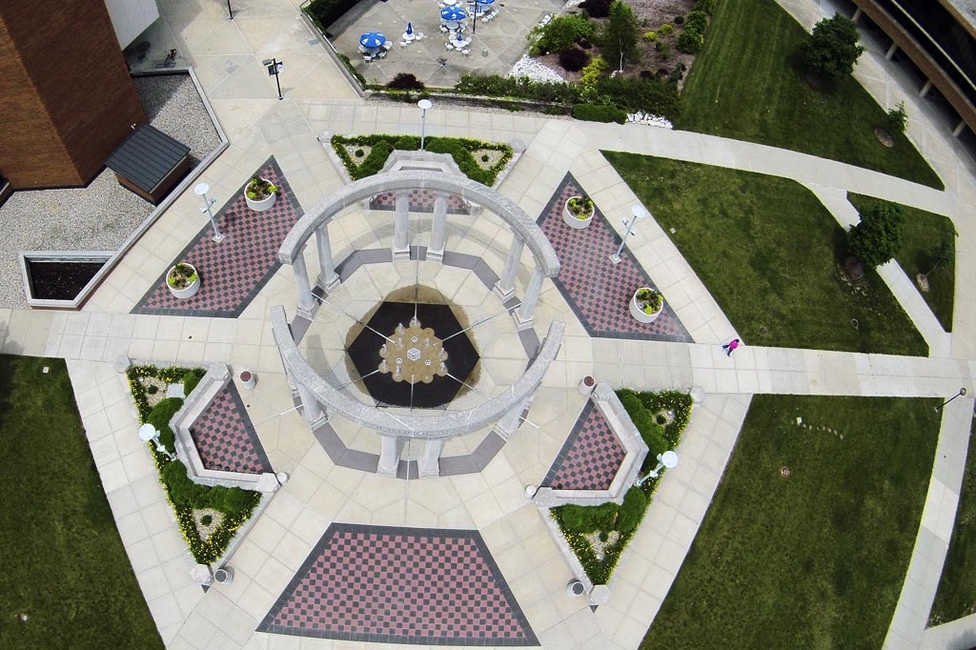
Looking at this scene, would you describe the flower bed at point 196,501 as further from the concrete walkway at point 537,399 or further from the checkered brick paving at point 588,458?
the checkered brick paving at point 588,458

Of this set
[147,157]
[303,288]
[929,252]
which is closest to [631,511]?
[303,288]

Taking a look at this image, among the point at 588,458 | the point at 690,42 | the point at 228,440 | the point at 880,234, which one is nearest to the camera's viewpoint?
the point at 228,440

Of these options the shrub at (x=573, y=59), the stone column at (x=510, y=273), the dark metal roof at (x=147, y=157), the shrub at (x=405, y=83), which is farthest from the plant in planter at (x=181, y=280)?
the shrub at (x=573, y=59)

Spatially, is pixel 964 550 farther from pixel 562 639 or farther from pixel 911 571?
pixel 562 639

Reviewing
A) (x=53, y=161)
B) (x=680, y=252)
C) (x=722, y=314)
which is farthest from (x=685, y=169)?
(x=53, y=161)

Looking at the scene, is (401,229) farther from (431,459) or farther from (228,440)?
(228,440)

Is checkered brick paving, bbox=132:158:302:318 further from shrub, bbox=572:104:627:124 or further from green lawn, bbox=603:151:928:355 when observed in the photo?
green lawn, bbox=603:151:928:355
